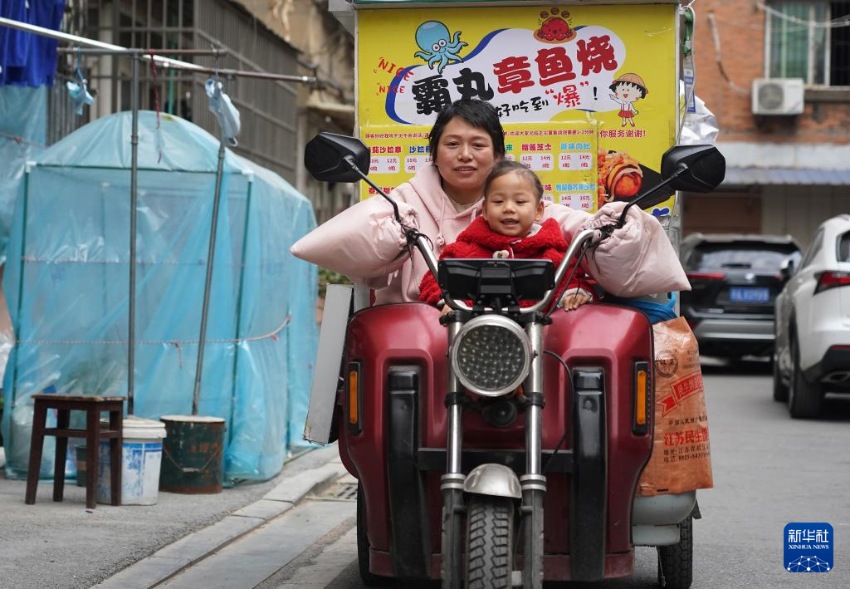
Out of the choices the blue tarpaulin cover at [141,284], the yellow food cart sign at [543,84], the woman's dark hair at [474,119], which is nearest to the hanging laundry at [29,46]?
the blue tarpaulin cover at [141,284]

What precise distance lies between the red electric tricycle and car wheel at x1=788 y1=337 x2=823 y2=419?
804 cm

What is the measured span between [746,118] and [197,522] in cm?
2218

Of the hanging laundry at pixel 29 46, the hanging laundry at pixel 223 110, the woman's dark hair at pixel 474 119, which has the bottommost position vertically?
the woman's dark hair at pixel 474 119

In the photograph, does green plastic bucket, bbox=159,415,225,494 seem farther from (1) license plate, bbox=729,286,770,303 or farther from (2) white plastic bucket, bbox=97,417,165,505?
(1) license plate, bbox=729,286,770,303

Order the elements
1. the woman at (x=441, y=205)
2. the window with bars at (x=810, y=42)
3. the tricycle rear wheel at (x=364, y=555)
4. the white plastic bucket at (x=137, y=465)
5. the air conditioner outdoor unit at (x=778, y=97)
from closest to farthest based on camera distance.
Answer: the woman at (x=441, y=205) < the tricycle rear wheel at (x=364, y=555) < the white plastic bucket at (x=137, y=465) < the air conditioner outdoor unit at (x=778, y=97) < the window with bars at (x=810, y=42)

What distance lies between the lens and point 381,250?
15.4ft

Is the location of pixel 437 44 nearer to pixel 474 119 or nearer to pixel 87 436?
pixel 474 119

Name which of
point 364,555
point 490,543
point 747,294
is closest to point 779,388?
point 747,294

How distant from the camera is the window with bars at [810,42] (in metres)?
27.0

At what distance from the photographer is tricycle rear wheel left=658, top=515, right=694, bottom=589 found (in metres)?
5.49

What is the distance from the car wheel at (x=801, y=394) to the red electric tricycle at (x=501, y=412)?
8.04 metres

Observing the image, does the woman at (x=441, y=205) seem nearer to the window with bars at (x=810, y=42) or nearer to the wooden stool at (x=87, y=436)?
the wooden stool at (x=87, y=436)

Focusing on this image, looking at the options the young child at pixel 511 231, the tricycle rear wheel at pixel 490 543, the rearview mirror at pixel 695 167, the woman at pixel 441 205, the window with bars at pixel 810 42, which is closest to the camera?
the tricycle rear wheel at pixel 490 543

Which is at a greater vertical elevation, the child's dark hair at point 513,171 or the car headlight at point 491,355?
the child's dark hair at point 513,171
